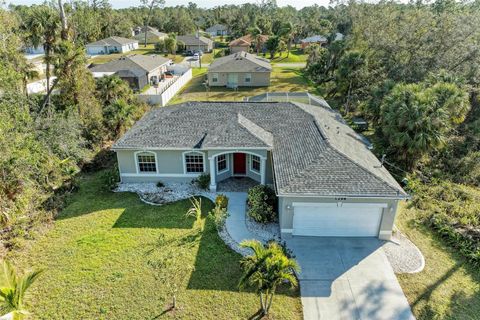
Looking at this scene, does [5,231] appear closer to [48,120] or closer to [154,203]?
[154,203]

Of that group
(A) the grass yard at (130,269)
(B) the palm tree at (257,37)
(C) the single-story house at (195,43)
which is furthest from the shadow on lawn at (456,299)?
(C) the single-story house at (195,43)

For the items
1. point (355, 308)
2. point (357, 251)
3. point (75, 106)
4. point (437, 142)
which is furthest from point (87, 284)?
point (437, 142)

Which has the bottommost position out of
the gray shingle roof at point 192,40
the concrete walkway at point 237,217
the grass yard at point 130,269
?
the grass yard at point 130,269

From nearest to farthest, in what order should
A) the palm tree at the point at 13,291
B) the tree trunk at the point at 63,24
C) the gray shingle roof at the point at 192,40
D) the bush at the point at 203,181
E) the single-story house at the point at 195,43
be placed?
the palm tree at the point at 13,291
the bush at the point at 203,181
the tree trunk at the point at 63,24
the single-story house at the point at 195,43
the gray shingle roof at the point at 192,40

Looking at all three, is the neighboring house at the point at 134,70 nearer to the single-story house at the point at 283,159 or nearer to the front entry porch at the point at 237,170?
the single-story house at the point at 283,159

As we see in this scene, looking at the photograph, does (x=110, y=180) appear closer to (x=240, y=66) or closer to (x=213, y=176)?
(x=213, y=176)

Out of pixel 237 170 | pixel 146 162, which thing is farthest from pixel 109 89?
pixel 237 170
